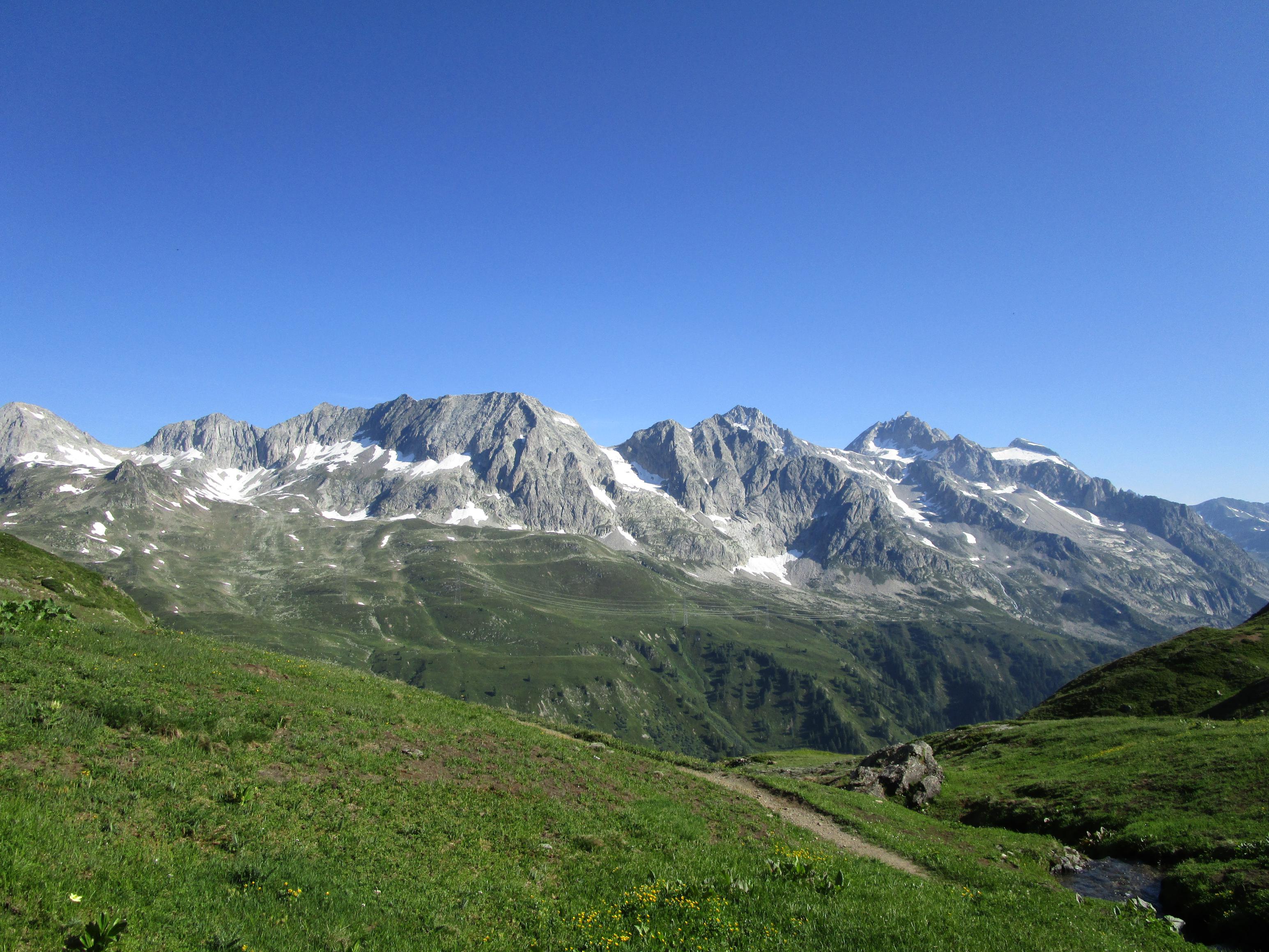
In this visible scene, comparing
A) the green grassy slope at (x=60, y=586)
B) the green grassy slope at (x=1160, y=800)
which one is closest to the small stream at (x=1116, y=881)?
the green grassy slope at (x=1160, y=800)

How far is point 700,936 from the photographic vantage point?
12.8 meters

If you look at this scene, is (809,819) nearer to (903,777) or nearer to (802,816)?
(802,816)

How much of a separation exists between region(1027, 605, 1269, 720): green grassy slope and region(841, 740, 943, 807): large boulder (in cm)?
3129

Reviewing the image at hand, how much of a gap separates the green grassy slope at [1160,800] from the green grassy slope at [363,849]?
447cm

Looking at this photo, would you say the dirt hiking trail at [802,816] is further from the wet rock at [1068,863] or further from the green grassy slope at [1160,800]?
the green grassy slope at [1160,800]

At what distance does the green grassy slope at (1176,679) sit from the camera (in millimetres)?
58719

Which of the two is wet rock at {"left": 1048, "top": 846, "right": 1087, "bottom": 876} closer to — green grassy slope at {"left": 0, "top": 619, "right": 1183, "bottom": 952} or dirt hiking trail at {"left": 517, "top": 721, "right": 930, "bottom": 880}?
green grassy slope at {"left": 0, "top": 619, "right": 1183, "bottom": 952}

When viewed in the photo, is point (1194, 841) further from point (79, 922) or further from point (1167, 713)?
point (1167, 713)

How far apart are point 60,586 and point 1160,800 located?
75.0m

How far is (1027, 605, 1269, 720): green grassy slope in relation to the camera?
58.7 metres

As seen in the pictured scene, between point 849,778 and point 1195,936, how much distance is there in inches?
977

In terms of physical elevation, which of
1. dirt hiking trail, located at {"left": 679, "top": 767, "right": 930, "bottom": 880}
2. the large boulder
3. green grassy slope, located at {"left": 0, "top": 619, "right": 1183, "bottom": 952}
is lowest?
the large boulder

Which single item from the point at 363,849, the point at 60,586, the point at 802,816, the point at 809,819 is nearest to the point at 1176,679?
the point at 802,816

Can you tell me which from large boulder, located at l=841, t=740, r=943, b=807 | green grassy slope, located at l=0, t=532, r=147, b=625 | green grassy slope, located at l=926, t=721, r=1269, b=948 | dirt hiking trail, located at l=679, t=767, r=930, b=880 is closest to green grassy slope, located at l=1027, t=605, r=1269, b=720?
green grassy slope, located at l=926, t=721, r=1269, b=948
